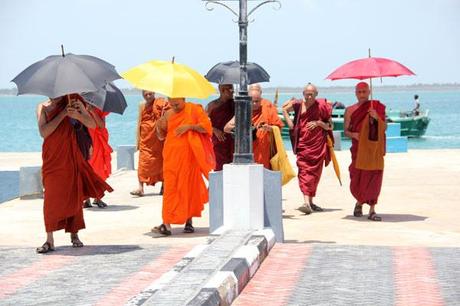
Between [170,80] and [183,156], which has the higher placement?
[170,80]

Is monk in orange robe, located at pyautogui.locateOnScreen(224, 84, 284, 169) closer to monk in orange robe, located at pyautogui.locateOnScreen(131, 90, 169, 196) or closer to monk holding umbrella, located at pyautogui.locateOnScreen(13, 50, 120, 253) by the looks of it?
monk in orange robe, located at pyautogui.locateOnScreen(131, 90, 169, 196)

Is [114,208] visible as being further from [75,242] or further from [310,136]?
[75,242]

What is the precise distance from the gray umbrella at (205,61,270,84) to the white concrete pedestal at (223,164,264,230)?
352cm

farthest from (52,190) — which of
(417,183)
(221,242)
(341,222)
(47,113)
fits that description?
(417,183)

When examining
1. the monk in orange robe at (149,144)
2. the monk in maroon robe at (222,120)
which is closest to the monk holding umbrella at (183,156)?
the monk in maroon robe at (222,120)

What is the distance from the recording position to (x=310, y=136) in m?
16.6

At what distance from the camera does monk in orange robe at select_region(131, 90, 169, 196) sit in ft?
60.6

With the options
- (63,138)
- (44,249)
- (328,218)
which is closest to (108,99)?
(328,218)

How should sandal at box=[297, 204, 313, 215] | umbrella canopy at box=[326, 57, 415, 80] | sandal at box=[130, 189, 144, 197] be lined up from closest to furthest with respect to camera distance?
umbrella canopy at box=[326, 57, 415, 80] < sandal at box=[297, 204, 313, 215] < sandal at box=[130, 189, 144, 197]

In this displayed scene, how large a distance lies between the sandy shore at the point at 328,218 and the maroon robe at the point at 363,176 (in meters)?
0.31

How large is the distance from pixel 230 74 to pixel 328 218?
2.25 m

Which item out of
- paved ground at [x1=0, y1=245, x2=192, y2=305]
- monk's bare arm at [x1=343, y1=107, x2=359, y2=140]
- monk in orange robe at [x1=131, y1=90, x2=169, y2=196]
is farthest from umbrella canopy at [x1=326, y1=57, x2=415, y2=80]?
paved ground at [x1=0, y1=245, x2=192, y2=305]

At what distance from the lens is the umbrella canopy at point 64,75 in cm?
1168

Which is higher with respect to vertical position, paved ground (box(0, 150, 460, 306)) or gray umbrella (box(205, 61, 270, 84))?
gray umbrella (box(205, 61, 270, 84))
